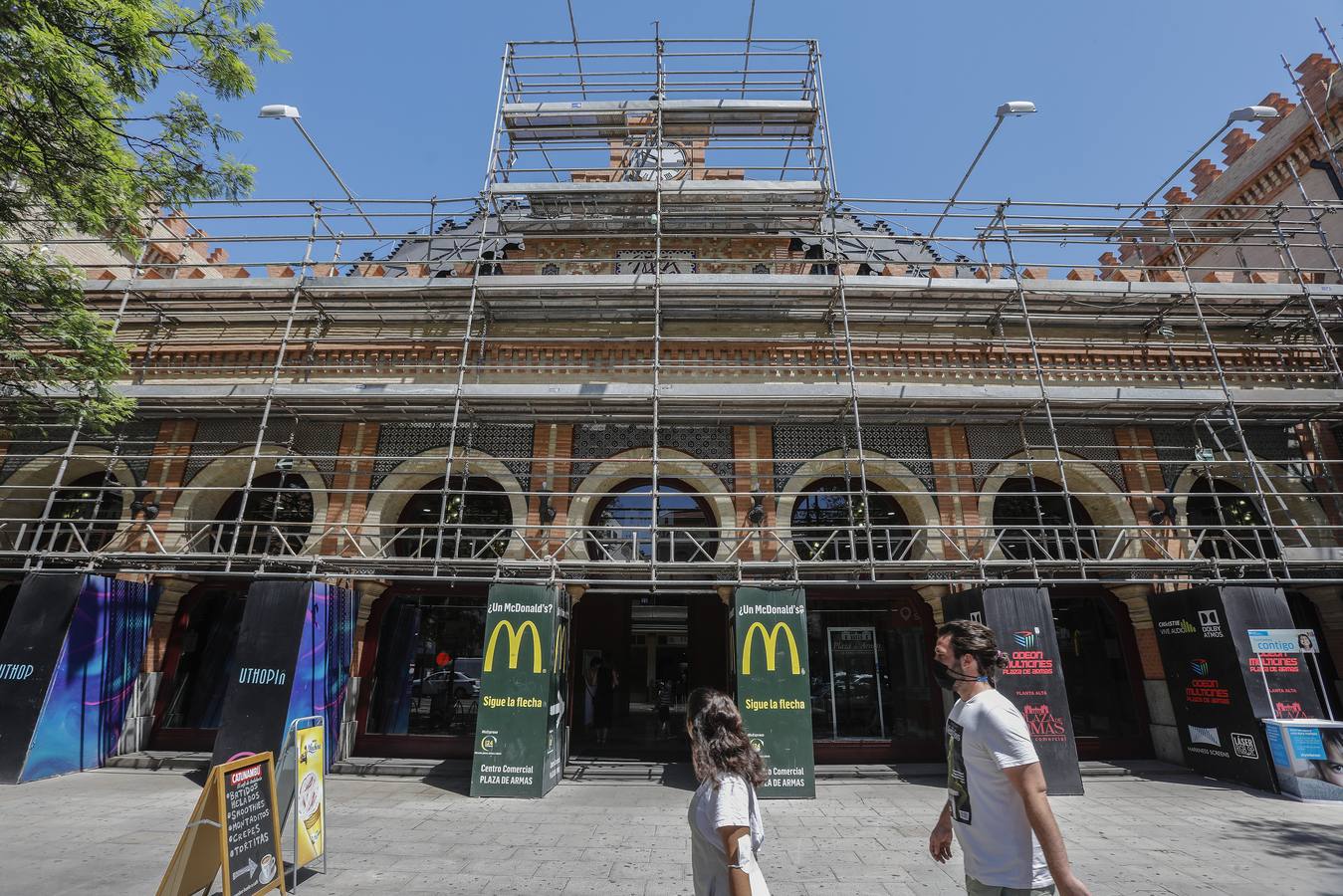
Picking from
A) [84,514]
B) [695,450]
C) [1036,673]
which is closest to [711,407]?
[695,450]

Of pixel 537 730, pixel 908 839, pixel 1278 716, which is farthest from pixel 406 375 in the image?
pixel 1278 716

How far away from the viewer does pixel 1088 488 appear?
11.7 metres

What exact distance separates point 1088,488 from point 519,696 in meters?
10.7

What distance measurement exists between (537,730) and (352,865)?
2976mm

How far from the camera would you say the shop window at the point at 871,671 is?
10750 millimetres

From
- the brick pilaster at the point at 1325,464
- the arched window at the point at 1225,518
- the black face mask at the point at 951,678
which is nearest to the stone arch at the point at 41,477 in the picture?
the black face mask at the point at 951,678

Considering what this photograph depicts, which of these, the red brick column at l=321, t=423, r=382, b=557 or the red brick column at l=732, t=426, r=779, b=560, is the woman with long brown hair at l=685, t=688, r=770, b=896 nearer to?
the red brick column at l=732, t=426, r=779, b=560

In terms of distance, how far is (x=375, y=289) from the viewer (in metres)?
11.5

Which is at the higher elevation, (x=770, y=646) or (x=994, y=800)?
(x=770, y=646)

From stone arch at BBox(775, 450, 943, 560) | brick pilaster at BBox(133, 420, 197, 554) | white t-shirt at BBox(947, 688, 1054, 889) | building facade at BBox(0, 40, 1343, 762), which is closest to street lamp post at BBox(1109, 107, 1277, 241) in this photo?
building facade at BBox(0, 40, 1343, 762)

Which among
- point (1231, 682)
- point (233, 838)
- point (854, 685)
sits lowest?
point (233, 838)

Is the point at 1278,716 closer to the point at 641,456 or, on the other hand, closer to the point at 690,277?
the point at 641,456

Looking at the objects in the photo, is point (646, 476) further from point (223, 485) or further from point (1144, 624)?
point (1144, 624)

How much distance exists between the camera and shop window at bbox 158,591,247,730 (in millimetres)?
10859
